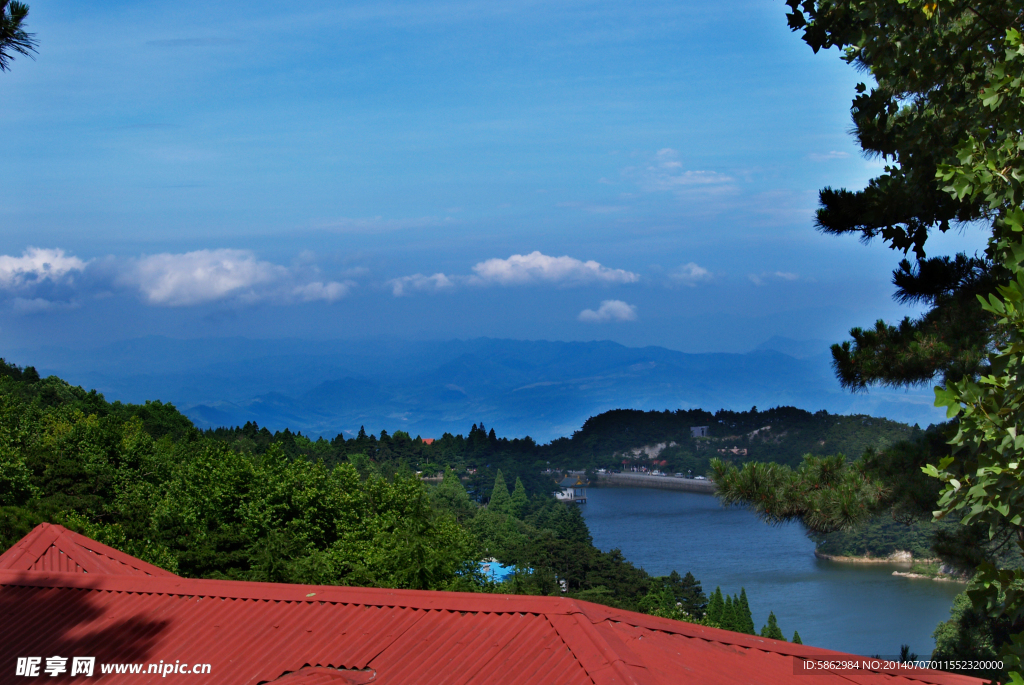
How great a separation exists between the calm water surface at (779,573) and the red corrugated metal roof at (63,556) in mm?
13874

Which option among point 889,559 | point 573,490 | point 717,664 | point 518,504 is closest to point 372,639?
point 717,664

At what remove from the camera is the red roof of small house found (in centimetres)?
616

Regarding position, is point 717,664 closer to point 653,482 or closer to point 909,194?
point 909,194

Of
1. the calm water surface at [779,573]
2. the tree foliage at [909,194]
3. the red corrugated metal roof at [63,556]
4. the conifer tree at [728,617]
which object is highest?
the tree foliage at [909,194]

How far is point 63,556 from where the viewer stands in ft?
32.5

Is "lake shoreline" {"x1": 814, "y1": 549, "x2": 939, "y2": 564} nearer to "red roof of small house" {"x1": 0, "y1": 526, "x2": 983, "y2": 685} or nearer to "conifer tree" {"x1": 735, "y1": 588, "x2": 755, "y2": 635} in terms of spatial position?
"conifer tree" {"x1": 735, "y1": 588, "x2": 755, "y2": 635}

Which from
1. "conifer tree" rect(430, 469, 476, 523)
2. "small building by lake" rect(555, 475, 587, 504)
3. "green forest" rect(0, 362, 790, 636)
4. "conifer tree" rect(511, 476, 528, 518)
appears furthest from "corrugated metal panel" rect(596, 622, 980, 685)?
"small building by lake" rect(555, 475, 587, 504)

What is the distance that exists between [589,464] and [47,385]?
8594 centimetres

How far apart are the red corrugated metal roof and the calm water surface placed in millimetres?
13874

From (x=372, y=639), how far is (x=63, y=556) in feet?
18.3

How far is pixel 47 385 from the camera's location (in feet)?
173

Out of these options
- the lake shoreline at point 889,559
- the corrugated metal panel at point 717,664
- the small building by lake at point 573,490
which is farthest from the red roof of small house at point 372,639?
the small building by lake at point 573,490

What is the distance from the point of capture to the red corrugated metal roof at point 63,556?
31.6 feet

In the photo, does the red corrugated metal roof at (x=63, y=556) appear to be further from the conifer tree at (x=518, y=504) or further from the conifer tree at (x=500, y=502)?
the conifer tree at (x=518, y=504)
